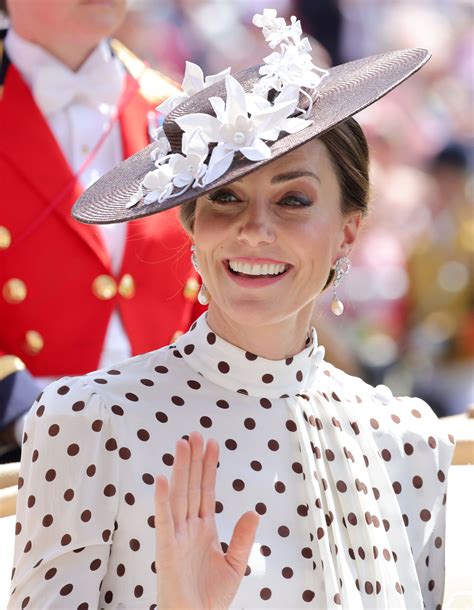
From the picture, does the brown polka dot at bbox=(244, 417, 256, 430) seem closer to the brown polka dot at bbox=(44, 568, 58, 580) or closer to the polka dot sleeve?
the polka dot sleeve

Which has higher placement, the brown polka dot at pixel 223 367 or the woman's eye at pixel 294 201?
the woman's eye at pixel 294 201

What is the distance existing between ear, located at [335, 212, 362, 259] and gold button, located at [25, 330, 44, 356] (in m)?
0.84

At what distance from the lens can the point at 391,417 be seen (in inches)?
69.1

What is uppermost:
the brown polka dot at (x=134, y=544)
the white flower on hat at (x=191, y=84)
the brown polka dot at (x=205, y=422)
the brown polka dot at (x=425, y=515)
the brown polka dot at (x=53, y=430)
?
A: the white flower on hat at (x=191, y=84)

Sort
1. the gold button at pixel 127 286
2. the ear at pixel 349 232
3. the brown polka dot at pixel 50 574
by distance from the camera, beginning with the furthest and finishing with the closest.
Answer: the gold button at pixel 127 286
the ear at pixel 349 232
the brown polka dot at pixel 50 574

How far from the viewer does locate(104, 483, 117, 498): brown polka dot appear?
4.73ft

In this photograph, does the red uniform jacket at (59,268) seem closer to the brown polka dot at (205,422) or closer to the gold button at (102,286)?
the gold button at (102,286)

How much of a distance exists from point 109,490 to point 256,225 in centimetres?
37

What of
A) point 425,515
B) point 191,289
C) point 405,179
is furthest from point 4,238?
point 405,179

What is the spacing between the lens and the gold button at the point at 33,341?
2301 millimetres

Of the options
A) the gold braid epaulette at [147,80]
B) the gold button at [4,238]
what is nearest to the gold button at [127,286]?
the gold button at [4,238]

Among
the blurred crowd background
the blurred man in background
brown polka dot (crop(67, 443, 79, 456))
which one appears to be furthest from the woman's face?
the blurred crowd background

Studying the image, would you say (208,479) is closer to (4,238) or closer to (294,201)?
(294,201)

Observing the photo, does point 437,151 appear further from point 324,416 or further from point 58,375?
point 324,416
